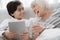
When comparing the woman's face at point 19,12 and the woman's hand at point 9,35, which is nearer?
the woman's hand at point 9,35

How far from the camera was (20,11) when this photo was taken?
1682 millimetres

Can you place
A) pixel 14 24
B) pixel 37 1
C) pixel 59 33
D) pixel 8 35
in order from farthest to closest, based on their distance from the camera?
pixel 37 1 → pixel 8 35 → pixel 14 24 → pixel 59 33

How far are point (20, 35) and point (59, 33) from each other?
43 cm

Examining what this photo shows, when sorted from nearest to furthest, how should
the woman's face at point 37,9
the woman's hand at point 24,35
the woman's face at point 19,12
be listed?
the woman's hand at point 24,35 < the woman's face at point 37,9 < the woman's face at point 19,12

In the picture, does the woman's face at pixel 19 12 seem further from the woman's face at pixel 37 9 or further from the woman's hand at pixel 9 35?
the woman's hand at pixel 9 35

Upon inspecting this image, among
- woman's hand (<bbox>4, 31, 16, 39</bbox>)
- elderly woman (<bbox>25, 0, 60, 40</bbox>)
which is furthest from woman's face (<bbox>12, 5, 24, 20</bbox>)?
woman's hand (<bbox>4, 31, 16, 39</bbox>)

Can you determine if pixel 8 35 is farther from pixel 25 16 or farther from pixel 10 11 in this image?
pixel 25 16

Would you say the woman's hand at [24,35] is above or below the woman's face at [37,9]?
below

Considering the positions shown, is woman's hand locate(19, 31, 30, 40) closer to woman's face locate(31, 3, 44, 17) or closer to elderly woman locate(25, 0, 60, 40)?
elderly woman locate(25, 0, 60, 40)

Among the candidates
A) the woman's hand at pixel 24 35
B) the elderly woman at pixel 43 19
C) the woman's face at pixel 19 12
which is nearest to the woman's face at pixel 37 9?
the elderly woman at pixel 43 19

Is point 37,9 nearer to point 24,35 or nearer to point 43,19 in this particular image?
point 43,19

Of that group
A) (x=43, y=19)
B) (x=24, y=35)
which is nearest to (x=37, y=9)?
(x=43, y=19)

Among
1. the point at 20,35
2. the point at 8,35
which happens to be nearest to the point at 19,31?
the point at 20,35

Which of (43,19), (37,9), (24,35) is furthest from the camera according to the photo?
(43,19)
